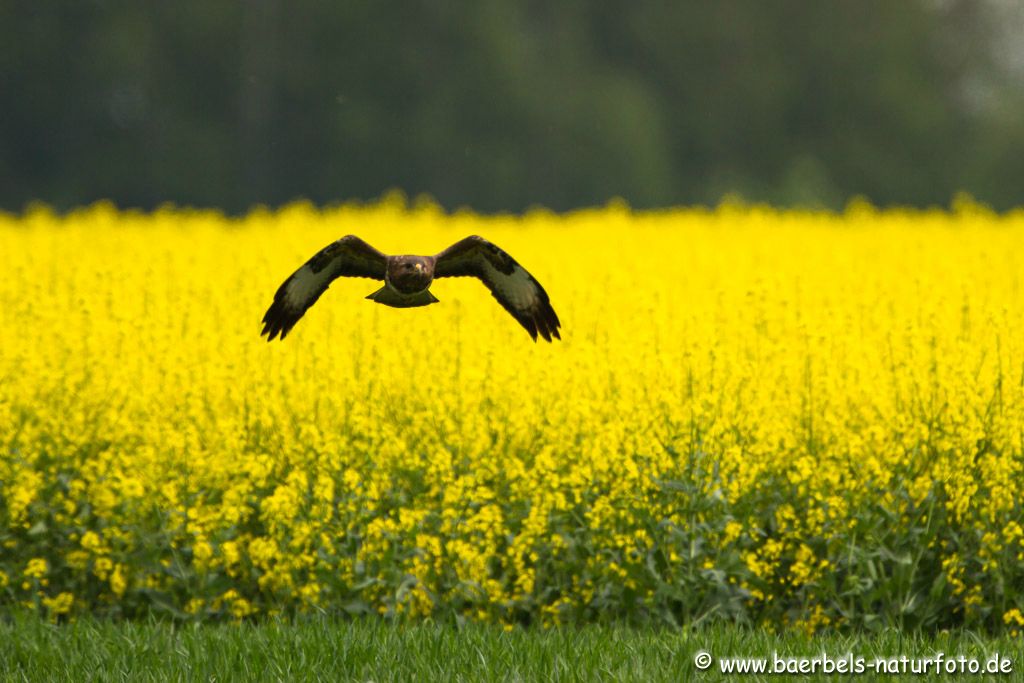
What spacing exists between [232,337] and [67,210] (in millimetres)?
14635

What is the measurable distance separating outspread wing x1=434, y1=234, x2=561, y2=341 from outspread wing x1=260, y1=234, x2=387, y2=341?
0.20 metres

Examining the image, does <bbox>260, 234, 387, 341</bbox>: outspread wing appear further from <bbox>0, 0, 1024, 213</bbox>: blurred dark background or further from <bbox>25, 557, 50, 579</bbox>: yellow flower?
<bbox>0, 0, 1024, 213</bbox>: blurred dark background

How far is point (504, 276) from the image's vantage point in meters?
4.21

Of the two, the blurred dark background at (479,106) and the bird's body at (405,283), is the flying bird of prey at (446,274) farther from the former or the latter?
the blurred dark background at (479,106)

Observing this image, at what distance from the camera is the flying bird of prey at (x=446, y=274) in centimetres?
401

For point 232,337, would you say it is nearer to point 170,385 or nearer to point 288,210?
point 170,385

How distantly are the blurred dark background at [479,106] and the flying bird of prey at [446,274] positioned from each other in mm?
16582

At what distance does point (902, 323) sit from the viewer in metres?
7.27

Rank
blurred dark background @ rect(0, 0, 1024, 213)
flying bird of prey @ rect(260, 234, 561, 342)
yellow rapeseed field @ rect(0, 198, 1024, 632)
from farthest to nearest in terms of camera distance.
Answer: blurred dark background @ rect(0, 0, 1024, 213) < yellow rapeseed field @ rect(0, 198, 1024, 632) < flying bird of prey @ rect(260, 234, 561, 342)

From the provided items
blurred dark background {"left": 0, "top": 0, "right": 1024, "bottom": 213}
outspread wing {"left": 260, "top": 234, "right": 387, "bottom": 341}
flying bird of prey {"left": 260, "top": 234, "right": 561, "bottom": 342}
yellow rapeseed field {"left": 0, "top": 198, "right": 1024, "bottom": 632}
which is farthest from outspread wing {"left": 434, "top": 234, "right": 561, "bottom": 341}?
blurred dark background {"left": 0, "top": 0, "right": 1024, "bottom": 213}

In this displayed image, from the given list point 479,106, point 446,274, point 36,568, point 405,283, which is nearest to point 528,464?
point 36,568

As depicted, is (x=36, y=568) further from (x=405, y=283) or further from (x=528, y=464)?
(x=405, y=283)

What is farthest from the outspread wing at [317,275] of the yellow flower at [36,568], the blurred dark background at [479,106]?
the blurred dark background at [479,106]

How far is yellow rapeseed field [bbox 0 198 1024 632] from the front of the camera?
5.91 m
